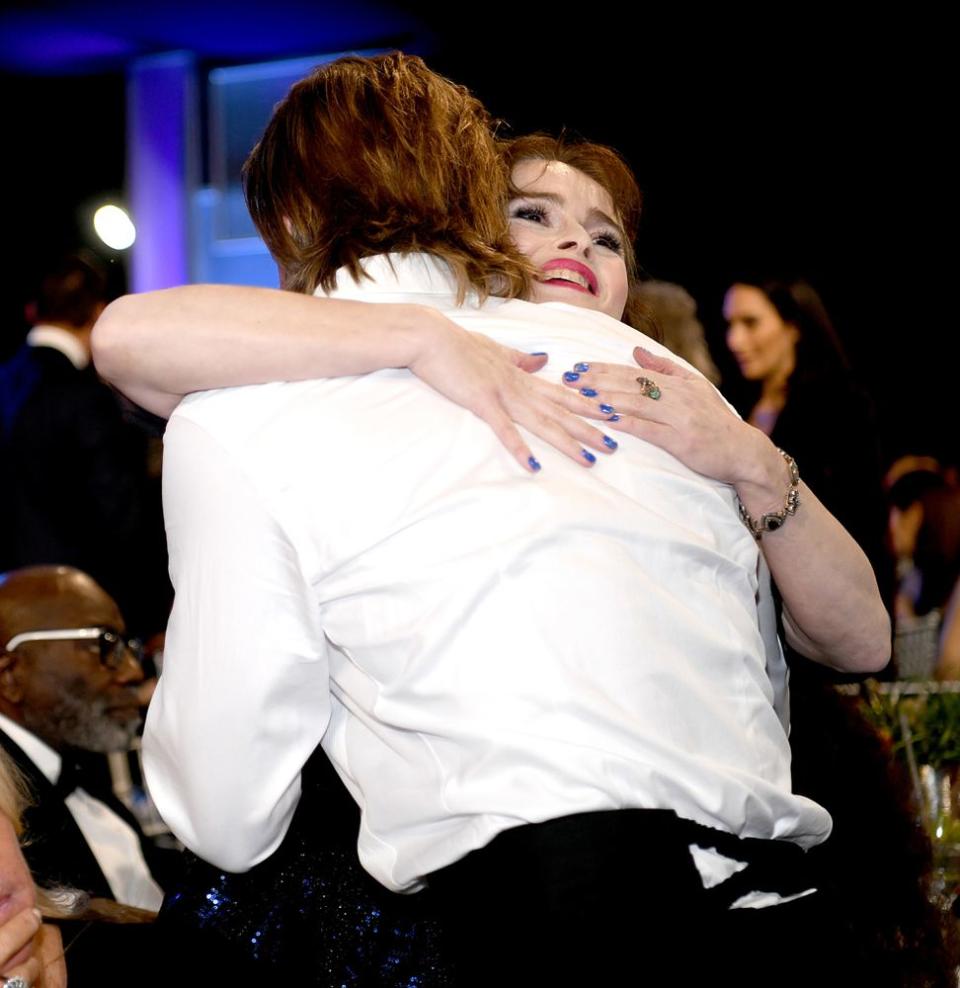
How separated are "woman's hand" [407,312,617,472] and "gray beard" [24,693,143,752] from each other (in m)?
2.17

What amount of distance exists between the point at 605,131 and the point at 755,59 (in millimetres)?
688

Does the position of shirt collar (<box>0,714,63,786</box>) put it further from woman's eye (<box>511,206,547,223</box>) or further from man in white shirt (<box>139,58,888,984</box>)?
woman's eye (<box>511,206,547,223</box>)

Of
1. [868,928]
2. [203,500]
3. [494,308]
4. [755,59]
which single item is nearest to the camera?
[203,500]

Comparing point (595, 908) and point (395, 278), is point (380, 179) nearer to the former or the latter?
point (395, 278)

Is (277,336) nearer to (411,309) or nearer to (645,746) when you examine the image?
(411,309)

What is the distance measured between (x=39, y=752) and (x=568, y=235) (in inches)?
72.5

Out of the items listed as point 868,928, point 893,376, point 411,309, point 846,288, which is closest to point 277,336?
point 411,309

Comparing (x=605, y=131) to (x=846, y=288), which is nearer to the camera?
(x=605, y=131)

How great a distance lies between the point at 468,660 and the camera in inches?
51.5

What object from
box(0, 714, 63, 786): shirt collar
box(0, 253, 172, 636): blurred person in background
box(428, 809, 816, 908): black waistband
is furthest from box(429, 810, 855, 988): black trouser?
box(0, 253, 172, 636): blurred person in background

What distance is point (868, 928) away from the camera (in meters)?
1.88

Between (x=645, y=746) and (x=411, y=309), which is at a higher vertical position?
(x=411, y=309)

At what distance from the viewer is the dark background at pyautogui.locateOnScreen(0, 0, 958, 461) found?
18.7ft

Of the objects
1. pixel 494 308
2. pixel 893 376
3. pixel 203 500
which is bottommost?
pixel 893 376
